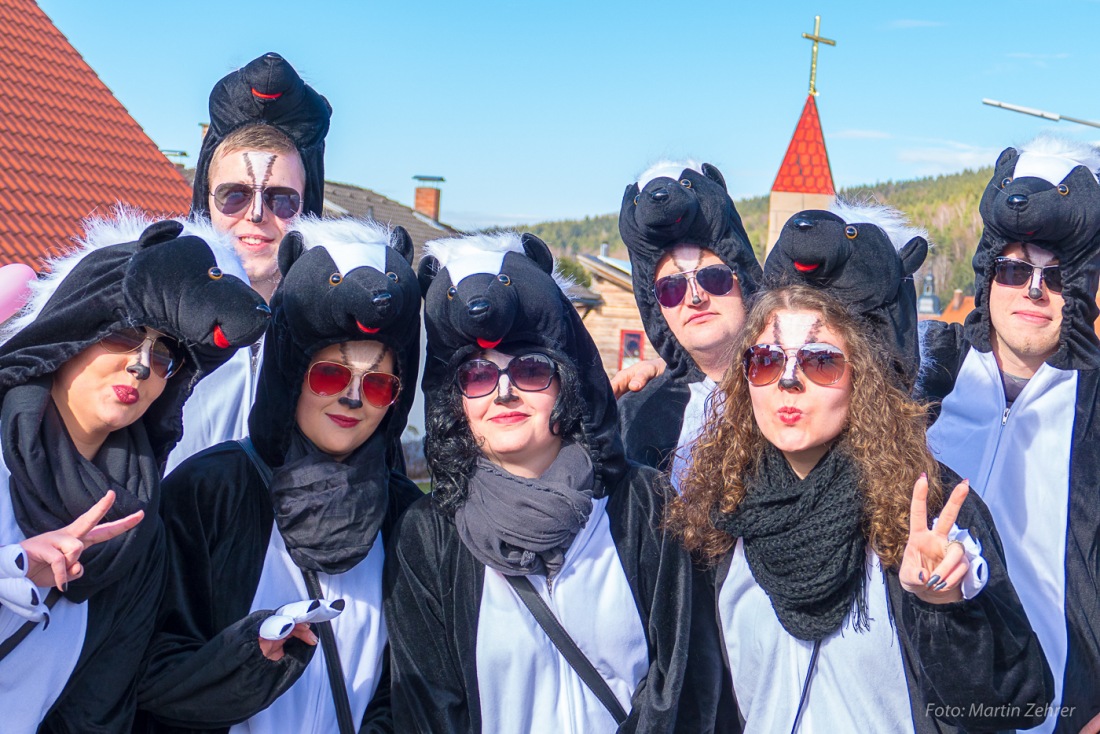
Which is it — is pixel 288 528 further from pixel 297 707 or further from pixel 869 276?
pixel 869 276

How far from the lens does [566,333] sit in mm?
3129

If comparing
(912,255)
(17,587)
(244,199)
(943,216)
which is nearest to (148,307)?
(17,587)

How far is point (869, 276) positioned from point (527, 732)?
5.30ft

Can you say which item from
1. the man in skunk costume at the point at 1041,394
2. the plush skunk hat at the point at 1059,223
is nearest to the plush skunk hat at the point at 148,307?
the man in skunk costume at the point at 1041,394

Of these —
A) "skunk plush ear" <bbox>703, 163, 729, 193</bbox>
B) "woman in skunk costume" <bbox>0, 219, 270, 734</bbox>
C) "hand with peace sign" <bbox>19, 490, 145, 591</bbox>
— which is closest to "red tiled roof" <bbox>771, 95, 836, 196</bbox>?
"skunk plush ear" <bbox>703, 163, 729, 193</bbox>

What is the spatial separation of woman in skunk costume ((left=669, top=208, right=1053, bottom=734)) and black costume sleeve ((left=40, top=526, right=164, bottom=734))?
4.53ft

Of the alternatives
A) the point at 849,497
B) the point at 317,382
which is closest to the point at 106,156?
the point at 317,382

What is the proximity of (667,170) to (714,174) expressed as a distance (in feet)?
0.66

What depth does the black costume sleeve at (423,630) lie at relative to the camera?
9.60ft

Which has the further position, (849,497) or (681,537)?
(681,537)

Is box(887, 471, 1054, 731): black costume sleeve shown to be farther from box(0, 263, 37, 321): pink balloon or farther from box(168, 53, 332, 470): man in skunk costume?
box(0, 263, 37, 321): pink balloon

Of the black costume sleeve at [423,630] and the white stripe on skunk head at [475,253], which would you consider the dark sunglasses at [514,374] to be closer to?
the white stripe on skunk head at [475,253]

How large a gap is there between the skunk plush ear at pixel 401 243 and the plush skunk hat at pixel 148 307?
0.54 meters

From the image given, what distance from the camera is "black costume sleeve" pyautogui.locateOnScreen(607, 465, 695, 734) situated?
2.90 metres
